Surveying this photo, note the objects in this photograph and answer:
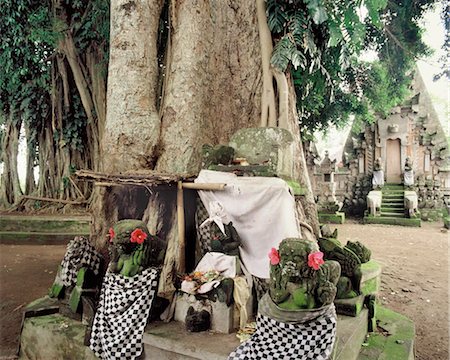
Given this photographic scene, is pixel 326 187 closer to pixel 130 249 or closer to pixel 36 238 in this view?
pixel 36 238

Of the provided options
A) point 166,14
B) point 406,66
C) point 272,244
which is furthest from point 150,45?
point 406,66

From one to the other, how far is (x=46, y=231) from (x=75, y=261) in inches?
260

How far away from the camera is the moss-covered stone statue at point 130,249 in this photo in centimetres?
356

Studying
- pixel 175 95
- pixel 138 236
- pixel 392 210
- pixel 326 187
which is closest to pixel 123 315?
pixel 138 236

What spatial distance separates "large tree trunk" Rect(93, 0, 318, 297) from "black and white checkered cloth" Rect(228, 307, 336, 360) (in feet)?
6.44

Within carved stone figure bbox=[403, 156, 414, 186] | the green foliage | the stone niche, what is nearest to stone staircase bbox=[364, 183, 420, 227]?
carved stone figure bbox=[403, 156, 414, 186]

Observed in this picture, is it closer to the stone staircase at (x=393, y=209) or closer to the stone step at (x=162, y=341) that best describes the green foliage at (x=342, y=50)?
the stone step at (x=162, y=341)

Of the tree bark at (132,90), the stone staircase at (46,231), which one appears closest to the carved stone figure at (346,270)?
the tree bark at (132,90)

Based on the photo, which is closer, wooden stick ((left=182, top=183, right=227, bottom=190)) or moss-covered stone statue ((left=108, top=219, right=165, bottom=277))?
moss-covered stone statue ((left=108, top=219, right=165, bottom=277))

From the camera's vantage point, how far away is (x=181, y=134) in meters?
5.20

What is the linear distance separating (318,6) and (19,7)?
301 inches

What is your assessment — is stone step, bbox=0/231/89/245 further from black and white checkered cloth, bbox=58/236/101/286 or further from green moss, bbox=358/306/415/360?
green moss, bbox=358/306/415/360

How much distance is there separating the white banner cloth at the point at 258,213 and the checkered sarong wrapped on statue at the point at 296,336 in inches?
36.2

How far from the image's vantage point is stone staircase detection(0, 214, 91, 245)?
1001 centimetres
